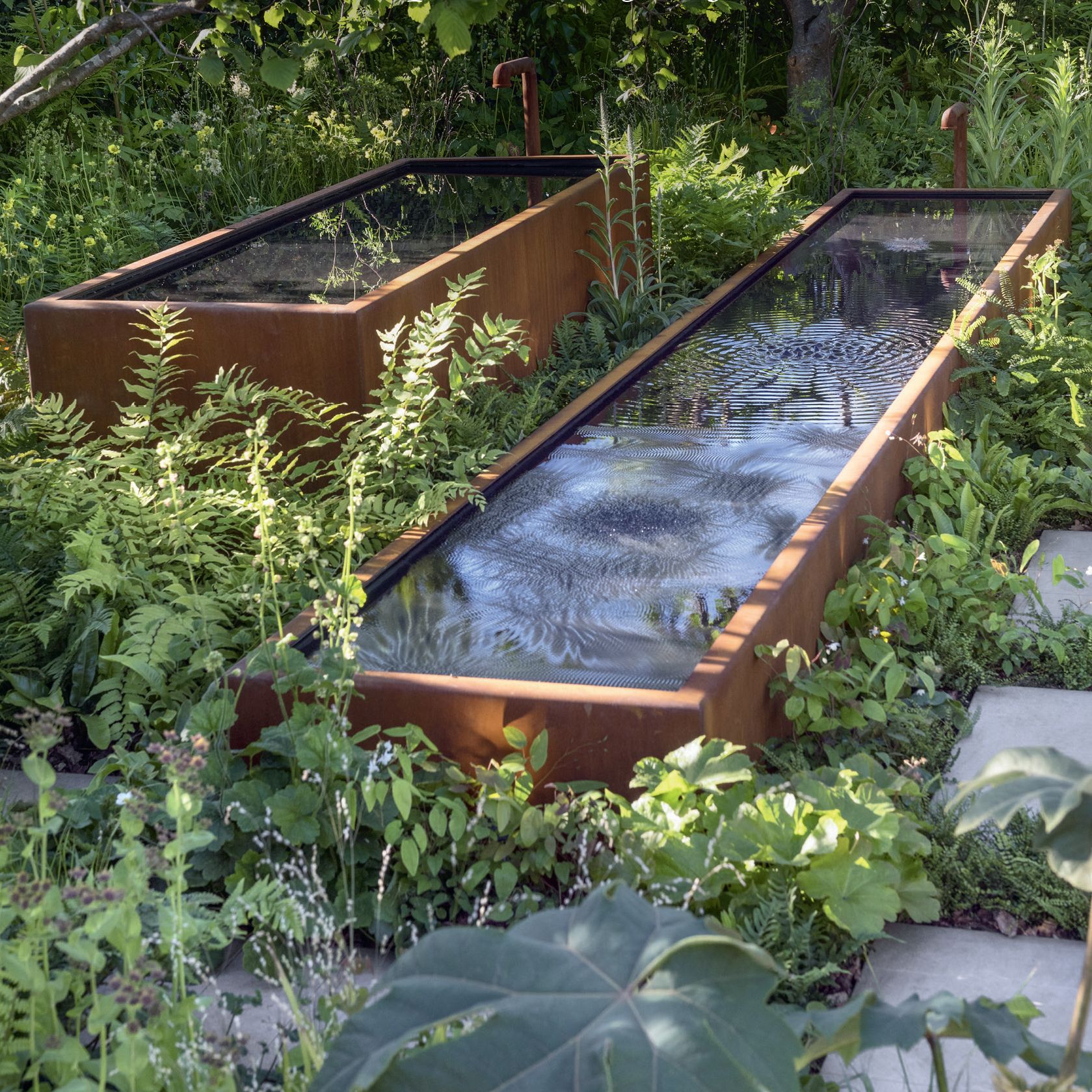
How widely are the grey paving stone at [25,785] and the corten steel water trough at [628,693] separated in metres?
0.48

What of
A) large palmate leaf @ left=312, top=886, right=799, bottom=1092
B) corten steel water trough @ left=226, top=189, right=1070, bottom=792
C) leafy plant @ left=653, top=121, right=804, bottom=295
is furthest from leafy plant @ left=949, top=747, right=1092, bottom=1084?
leafy plant @ left=653, top=121, right=804, bottom=295

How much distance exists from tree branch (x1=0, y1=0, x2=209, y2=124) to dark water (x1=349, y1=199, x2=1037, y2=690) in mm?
1522

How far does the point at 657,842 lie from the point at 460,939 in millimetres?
1025

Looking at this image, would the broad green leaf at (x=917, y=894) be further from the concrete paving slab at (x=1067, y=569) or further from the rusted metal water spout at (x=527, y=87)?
the rusted metal water spout at (x=527, y=87)

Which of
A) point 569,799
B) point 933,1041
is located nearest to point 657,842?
point 569,799

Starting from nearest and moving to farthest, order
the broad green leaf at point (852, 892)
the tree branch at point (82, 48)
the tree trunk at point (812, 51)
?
the broad green leaf at point (852, 892) → the tree branch at point (82, 48) → the tree trunk at point (812, 51)

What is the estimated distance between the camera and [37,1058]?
1.72 metres

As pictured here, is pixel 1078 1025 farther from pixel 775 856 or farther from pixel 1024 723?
pixel 1024 723

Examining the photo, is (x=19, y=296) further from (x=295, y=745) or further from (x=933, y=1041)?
(x=933, y=1041)

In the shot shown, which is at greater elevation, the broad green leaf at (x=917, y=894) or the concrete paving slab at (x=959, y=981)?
the broad green leaf at (x=917, y=894)

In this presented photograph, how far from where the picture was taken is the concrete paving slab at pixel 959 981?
1940 millimetres

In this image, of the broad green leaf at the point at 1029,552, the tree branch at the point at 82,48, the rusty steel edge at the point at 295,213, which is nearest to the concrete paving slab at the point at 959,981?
the broad green leaf at the point at 1029,552

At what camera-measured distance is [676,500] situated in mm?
3549

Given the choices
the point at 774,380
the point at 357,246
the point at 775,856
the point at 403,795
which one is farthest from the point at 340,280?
the point at 775,856
